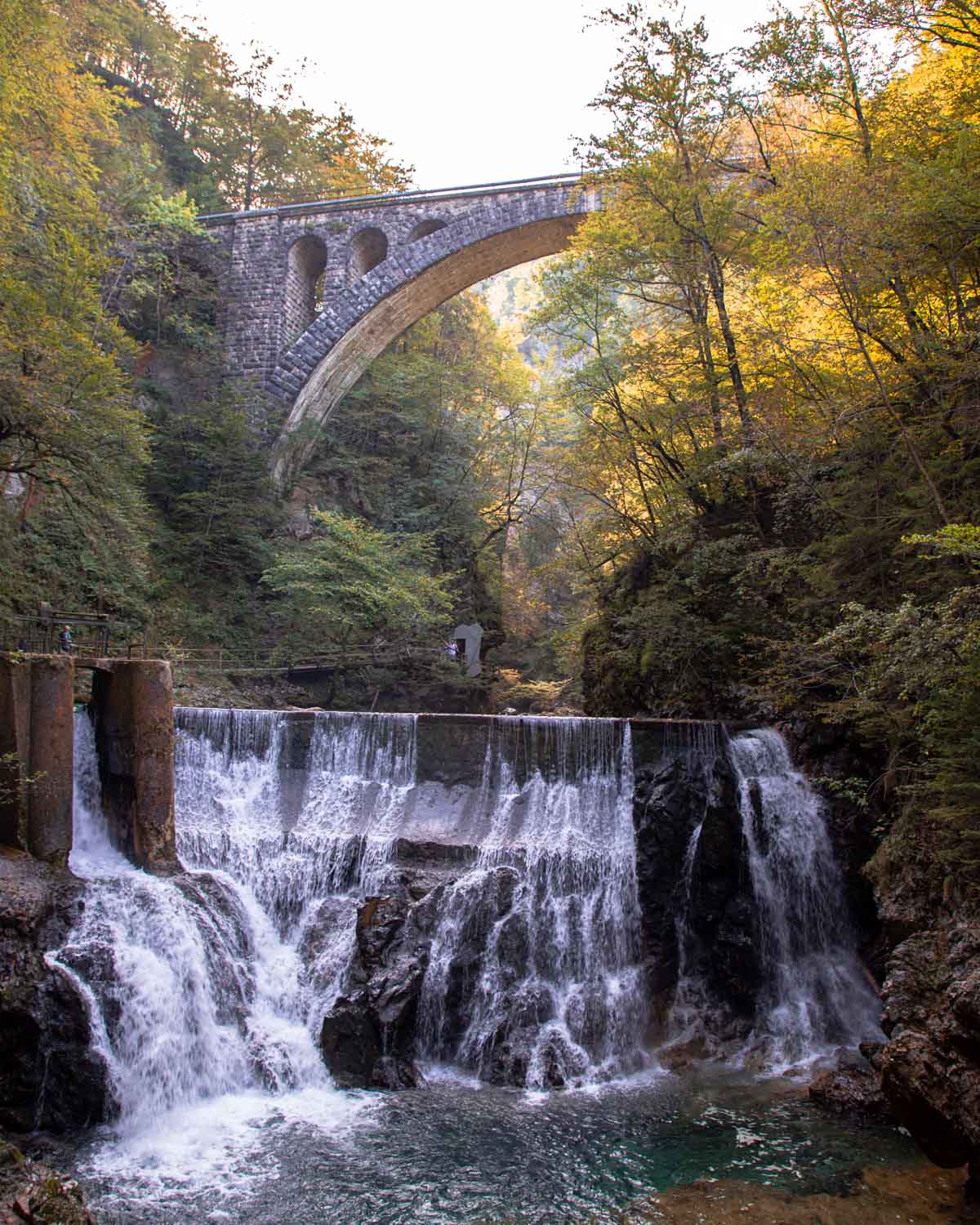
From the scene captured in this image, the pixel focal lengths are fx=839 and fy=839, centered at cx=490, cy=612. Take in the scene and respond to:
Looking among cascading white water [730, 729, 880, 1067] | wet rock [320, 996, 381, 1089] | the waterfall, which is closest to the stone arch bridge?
the waterfall

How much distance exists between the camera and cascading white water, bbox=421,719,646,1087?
8664 millimetres

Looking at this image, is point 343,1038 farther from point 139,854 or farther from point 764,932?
point 764,932

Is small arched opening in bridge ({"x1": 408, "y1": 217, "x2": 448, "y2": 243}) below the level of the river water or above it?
above

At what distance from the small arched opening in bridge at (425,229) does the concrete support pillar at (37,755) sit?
1768 cm

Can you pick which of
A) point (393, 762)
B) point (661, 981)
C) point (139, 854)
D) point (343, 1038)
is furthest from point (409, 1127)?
point (393, 762)

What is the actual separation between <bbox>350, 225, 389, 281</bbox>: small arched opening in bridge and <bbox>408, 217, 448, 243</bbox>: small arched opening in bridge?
0.97 m

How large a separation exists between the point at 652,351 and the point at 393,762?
789 cm

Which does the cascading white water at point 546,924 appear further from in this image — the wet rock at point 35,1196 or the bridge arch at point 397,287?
A: the bridge arch at point 397,287

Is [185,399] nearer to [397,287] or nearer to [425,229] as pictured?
[397,287]

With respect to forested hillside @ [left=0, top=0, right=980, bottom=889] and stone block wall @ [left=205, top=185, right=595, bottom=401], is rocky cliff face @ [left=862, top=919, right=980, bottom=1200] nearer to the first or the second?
A: forested hillside @ [left=0, top=0, right=980, bottom=889]

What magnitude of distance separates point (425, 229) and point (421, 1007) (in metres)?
20.4

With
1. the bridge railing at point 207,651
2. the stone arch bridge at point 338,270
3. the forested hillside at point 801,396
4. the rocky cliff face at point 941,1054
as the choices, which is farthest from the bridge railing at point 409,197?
the rocky cliff face at point 941,1054

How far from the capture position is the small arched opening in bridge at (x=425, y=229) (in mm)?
22703

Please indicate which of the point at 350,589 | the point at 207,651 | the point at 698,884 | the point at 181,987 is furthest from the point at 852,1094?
the point at 207,651
